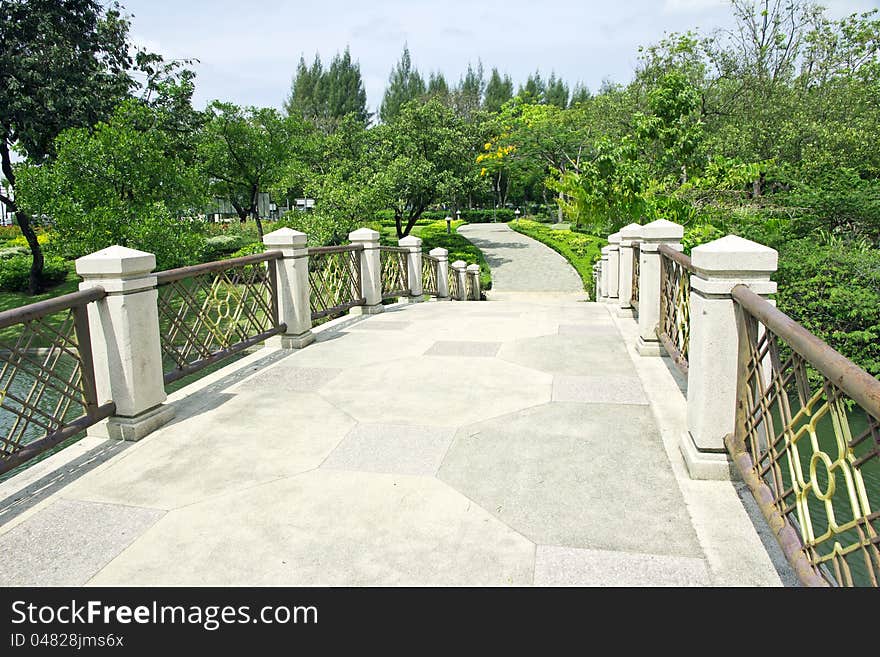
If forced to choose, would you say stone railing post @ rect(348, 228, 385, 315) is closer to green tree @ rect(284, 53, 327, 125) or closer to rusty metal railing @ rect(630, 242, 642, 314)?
rusty metal railing @ rect(630, 242, 642, 314)

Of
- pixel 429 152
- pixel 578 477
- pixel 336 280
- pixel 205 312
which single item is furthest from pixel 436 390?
pixel 429 152

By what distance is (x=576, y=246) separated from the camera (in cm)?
3253

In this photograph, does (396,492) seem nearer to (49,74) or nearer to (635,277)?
(635,277)

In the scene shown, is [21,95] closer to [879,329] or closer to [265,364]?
[265,364]

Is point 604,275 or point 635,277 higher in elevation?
point 635,277

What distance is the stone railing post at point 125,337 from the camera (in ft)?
14.2

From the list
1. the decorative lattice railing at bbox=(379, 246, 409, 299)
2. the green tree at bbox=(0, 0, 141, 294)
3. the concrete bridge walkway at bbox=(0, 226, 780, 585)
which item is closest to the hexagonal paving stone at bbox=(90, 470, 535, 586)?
the concrete bridge walkway at bbox=(0, 226, 780, 585)

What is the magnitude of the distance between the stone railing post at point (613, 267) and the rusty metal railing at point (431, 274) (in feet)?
14.3

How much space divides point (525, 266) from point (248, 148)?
13.5 metres

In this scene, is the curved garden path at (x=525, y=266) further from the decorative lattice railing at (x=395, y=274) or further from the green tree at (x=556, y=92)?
the green tree at (x=556, y=92)

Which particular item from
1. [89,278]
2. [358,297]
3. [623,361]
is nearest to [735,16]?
[358,297]

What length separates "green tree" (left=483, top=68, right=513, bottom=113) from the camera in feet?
207

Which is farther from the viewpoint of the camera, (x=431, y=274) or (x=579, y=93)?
(x=579, y=93)

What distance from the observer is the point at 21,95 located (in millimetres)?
17797
